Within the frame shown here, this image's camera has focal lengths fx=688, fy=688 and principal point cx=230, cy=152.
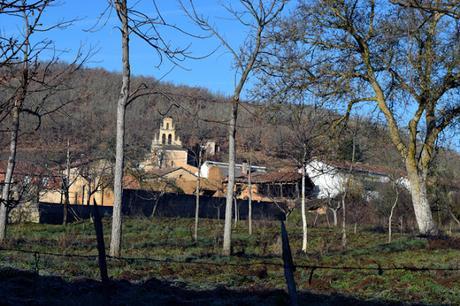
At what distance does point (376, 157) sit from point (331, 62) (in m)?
11.6

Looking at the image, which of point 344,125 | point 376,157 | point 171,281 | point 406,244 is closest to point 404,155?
point 344,125

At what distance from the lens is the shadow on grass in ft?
33.0

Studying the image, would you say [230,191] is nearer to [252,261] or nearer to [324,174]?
[252,261]

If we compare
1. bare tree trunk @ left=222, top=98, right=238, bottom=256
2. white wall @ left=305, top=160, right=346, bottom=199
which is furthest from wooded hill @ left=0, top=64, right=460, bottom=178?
white wall @ left=305, top=160, right=346, bottom=199

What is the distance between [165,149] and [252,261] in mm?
43666

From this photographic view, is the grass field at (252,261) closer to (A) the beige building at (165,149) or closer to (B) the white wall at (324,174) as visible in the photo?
(B) the white wall at (324,174)

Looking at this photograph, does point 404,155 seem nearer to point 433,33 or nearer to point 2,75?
point 433,33

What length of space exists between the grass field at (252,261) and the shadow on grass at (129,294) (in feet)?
1.24

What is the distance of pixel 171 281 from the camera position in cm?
1336

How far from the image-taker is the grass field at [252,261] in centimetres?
1324

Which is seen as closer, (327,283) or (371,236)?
(327,283)

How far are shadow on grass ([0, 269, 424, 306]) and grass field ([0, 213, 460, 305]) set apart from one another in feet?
1.24

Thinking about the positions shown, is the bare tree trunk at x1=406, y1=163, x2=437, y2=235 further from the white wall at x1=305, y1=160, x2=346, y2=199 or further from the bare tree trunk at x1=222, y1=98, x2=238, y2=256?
the bare tree trunk at x1=222, y1=98, x2=238, y2=256

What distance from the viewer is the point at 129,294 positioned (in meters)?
10.9
